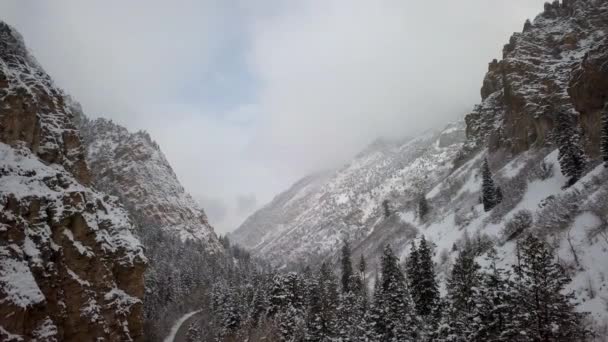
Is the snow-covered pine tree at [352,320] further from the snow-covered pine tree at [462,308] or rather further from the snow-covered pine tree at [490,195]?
the snow-covered pine tree at [490,195]

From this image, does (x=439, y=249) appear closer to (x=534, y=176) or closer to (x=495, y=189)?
(x=495, y=189)

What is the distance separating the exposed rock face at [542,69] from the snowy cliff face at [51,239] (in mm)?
75023

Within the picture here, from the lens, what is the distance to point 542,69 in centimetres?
8775

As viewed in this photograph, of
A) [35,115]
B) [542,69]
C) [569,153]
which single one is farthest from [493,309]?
[542,69]

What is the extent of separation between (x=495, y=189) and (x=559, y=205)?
25.9m

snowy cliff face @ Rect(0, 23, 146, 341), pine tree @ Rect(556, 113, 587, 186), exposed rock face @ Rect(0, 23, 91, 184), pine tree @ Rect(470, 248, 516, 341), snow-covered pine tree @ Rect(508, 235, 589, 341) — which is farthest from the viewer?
pine tree @ Rect(556, 113, 587, 186)

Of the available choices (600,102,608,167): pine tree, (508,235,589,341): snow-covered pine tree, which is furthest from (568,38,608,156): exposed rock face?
(508,235,589,341): snow-covered pine tree

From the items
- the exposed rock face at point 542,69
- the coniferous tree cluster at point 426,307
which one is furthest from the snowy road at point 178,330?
the exposed rock face at point 542,69

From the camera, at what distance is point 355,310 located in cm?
4419

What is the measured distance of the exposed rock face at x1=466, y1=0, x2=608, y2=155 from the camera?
79.4 m

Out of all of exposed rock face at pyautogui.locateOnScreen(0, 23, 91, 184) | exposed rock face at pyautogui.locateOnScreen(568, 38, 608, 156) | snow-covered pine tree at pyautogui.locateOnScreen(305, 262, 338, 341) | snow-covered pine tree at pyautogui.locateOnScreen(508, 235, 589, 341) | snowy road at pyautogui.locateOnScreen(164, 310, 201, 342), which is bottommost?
snow-covered pine tree at pyautogui.locateOnScreen(508, 235, 589, 341)

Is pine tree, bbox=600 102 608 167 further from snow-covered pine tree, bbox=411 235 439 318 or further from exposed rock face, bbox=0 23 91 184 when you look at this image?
exposed rock face, bbox=0 23 91 184

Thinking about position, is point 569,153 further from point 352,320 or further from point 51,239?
point 51,239

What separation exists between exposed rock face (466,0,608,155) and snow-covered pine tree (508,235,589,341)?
202ft
